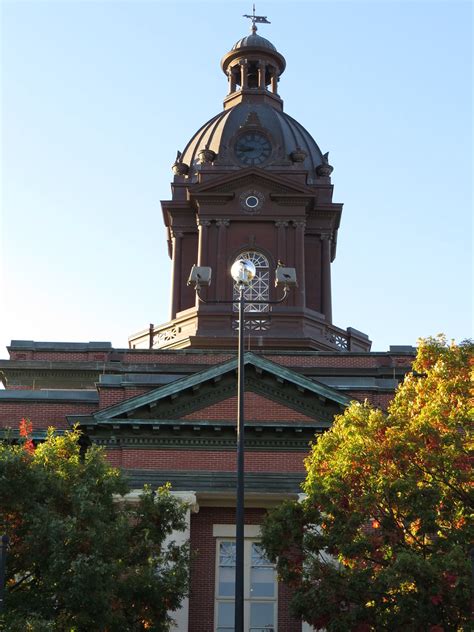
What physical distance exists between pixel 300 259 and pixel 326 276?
2.41m

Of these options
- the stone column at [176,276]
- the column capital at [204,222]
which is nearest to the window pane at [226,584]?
the stone column at [176,276]

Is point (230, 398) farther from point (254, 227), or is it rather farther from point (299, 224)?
point (299, 224)

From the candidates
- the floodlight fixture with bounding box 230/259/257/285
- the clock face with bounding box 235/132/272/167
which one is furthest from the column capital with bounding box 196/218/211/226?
the floodlight fixture with bounding box 230/259/257/285

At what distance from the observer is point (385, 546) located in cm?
2642

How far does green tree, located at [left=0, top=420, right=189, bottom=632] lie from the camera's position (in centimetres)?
2514

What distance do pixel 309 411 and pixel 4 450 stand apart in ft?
36.4

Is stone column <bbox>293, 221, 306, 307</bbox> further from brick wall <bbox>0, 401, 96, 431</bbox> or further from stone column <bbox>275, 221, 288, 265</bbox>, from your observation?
brick wall <bbox>0, 401, 96, 431</bbox>

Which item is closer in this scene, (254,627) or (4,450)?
(4,450)

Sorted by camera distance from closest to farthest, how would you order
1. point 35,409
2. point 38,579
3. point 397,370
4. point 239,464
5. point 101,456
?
1. point 239,464
2. point 38,579
3. point 101,456
4. point 35,409
5. point 397,370

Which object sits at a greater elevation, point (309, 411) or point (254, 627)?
point (309, 411)

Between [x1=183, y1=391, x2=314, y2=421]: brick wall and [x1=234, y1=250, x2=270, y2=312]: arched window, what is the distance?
10319 millimetres

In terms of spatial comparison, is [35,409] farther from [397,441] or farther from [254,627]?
[397,441]

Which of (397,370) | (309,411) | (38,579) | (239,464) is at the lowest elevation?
(38,579)

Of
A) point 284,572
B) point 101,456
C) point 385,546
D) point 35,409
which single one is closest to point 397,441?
point 385,546
